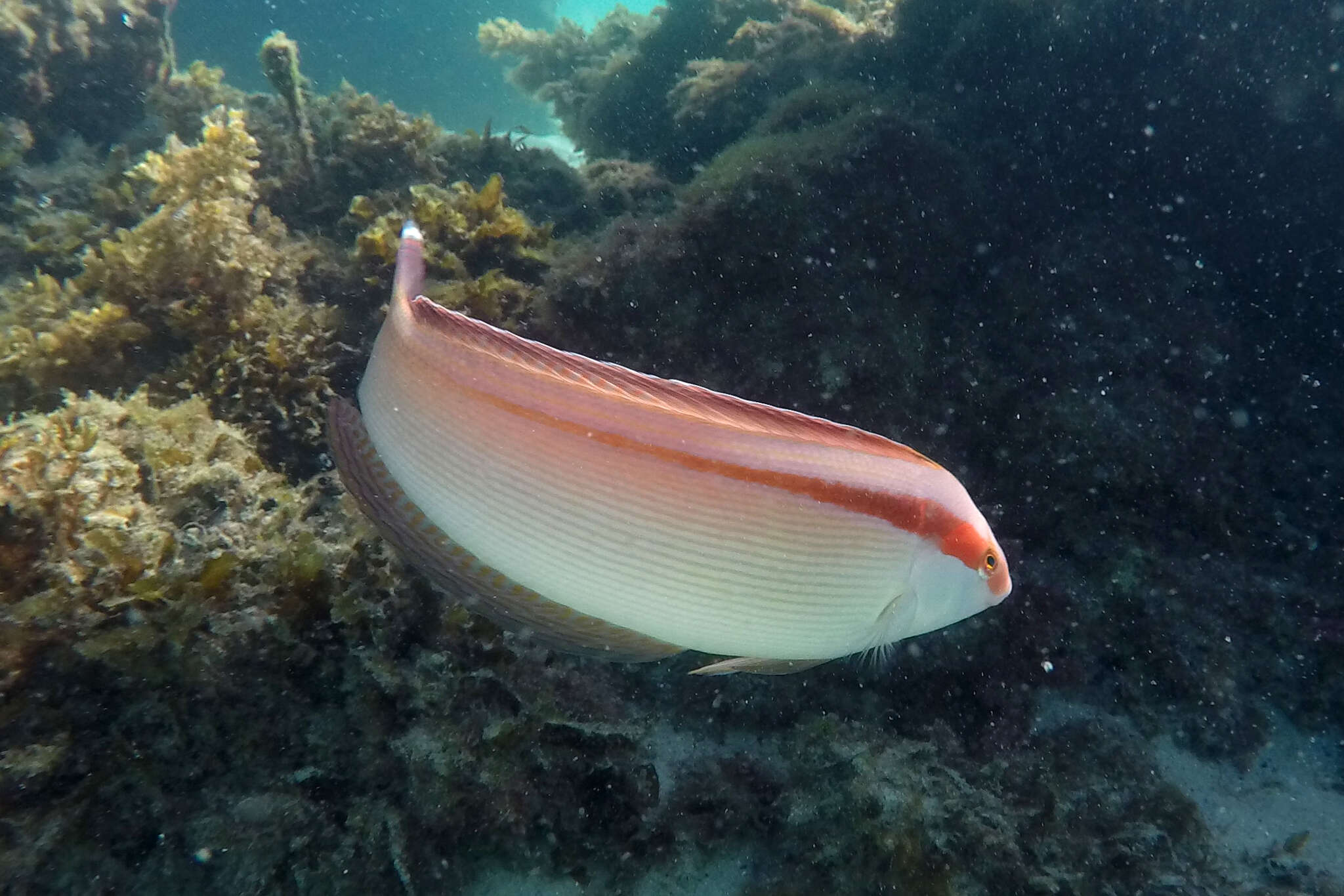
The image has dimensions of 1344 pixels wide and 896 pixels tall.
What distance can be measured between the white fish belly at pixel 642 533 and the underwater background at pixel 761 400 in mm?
1080

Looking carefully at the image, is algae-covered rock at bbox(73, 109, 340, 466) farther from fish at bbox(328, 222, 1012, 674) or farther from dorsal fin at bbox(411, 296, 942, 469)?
dorsal fin at bbox(411, 296, 942, 469)

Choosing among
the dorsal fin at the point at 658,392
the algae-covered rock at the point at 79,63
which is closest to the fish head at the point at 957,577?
the dorsal fin at the point at 658,392

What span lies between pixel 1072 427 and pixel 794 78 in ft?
19.6

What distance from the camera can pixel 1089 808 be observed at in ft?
11.5

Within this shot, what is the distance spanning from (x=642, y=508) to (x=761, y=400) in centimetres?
257

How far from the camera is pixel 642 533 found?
1.77 meters

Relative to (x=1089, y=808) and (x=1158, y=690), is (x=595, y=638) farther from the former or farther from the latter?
(x=1158, y=690)

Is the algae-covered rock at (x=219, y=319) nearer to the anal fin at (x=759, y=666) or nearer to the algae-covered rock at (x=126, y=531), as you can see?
the algae-covered rock at (x=126, y=531)

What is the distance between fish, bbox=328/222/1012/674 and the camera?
1.78 m

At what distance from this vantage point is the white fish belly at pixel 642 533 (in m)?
1.77

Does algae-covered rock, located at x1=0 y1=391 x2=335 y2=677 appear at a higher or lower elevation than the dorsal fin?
lower

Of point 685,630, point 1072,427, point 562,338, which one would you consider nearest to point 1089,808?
point 1072,427

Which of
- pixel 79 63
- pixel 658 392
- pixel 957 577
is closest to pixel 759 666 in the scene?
pixel 957 577

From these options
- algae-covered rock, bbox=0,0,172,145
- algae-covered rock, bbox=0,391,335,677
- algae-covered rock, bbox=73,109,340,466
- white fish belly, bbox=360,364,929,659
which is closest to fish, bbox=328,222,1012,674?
white fish belly, bbox=360,364,929,659
